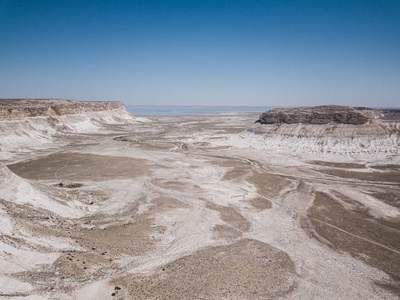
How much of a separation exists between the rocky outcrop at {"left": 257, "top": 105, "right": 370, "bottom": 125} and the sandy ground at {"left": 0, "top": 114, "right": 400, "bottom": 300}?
22.6m

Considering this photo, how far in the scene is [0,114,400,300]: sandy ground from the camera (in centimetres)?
1206

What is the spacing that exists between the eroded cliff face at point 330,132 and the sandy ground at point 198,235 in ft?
52.4

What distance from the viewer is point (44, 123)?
241ft

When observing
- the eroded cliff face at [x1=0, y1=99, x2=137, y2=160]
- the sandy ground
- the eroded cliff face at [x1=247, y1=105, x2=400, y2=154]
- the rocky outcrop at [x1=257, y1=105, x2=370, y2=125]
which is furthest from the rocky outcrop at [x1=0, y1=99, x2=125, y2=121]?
the rocky outcrop at [x1=257, y1=105, x2=370, y2=125]

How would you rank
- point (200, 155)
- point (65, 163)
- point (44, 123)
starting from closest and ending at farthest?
1. point (65, 163)
2. point (200, 155)
3. point (44, 123)

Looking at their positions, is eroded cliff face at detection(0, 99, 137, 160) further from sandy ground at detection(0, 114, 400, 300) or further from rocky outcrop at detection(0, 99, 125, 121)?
sandy ground at detection(0, 114, 400, 300)

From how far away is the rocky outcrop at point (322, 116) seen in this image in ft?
182

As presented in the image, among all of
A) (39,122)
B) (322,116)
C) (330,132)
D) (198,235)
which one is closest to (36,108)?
(39,122)

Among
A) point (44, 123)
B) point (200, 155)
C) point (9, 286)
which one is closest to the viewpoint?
point (9, 286)

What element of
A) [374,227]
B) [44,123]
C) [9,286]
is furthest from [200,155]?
[44,123]

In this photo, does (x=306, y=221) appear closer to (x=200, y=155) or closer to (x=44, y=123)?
(x=200, y=155)

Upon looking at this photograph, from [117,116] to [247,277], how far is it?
12686cm

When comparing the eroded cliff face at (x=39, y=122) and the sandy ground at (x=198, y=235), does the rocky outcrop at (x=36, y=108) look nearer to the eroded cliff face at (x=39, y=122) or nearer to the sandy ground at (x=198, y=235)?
the eroded cliff face at (x=39, y=122)

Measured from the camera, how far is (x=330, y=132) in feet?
182
